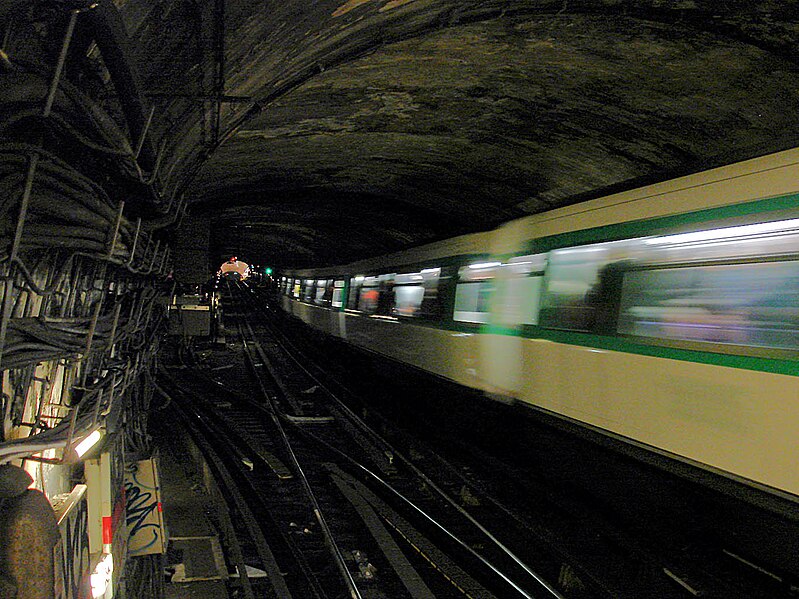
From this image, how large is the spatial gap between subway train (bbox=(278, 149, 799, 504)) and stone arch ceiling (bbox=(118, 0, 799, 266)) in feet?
1.28

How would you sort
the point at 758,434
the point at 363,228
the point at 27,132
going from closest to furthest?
1. the point at 27,132
2. the point at 758,434
3. the point at 363,228

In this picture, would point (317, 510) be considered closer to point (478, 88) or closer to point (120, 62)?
point (478, 88)

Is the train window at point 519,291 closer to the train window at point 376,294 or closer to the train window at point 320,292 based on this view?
the train window at point 376,294

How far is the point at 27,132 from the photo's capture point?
2.83m

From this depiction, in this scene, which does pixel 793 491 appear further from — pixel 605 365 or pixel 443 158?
pixel 443 158

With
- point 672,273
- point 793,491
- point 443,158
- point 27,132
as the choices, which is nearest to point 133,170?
point 27,132

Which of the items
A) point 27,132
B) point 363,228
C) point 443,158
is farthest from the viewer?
point 363,228

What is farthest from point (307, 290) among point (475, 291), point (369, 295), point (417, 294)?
point (475, 291)

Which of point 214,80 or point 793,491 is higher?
point 214,80

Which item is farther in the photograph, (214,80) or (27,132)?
(214,80)

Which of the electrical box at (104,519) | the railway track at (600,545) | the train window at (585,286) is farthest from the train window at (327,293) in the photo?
the electrical box at (104,519)

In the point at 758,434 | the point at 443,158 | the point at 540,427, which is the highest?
the point at 443,158

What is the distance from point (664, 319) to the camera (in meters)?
5.73

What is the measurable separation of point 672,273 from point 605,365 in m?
1.14
